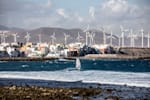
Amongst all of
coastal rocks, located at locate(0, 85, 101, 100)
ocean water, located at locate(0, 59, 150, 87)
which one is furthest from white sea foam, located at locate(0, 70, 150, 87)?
coastal rocks, located at locate(0, 85, 101, 100)

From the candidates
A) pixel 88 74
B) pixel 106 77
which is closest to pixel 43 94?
pixel 106 77

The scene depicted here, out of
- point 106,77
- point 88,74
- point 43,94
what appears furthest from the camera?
point 88,74

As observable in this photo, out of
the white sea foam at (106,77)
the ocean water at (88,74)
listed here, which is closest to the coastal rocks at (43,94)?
the white sea foam at (106,77)

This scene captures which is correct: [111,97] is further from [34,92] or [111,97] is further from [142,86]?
[142,86]

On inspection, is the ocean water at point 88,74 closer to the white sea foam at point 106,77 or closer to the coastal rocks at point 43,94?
the white sea foam at point 106,77

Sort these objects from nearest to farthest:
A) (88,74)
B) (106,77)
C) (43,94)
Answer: (43,94) < (106,77) < (88,74)

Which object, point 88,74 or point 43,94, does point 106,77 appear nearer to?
point 88,74

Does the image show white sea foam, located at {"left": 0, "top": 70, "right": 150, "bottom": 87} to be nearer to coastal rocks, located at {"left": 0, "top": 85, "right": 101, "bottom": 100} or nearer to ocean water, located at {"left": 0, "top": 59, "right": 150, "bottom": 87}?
ocean water, located at {"left": 0, "top": 59, "right": 150, "bottom": 87}

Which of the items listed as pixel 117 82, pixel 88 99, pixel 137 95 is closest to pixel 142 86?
pixel 117 82

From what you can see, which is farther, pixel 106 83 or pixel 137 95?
pixel 106 83

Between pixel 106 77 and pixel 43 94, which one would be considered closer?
pixel 43 94

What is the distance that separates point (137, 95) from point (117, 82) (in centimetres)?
1298

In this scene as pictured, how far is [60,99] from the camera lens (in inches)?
1252

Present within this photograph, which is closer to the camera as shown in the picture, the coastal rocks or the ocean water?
the coastal rocks
